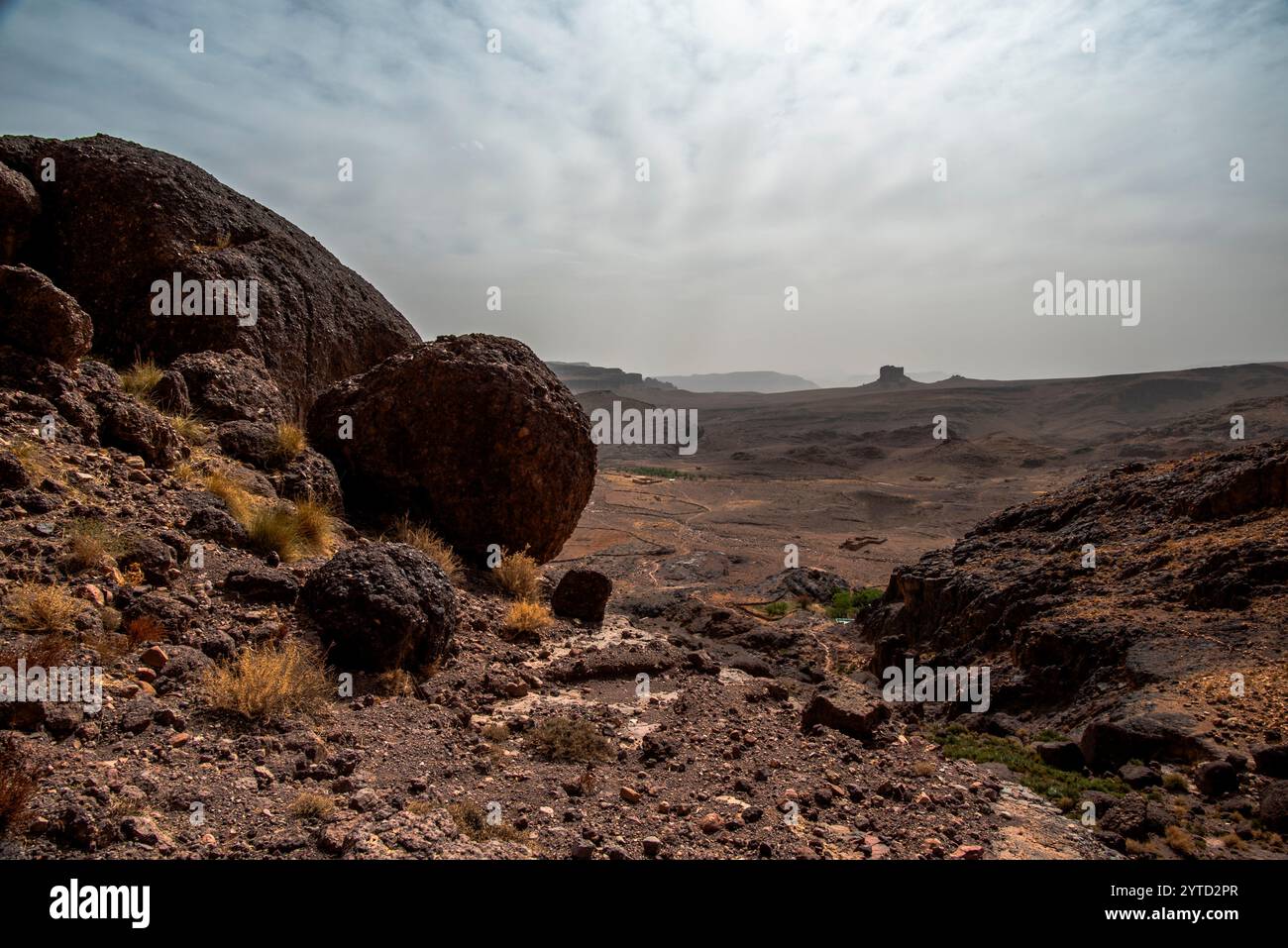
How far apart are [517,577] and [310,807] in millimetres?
5258

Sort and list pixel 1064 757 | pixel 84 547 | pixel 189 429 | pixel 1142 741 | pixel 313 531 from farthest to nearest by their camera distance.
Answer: pixel 189 429 → pixel 313 531 → pixel 1064 757 → pixel 1142 741 → pixel 84 547

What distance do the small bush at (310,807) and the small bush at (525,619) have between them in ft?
13.2

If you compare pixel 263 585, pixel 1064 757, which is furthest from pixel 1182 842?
pixel 263 585

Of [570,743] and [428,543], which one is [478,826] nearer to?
[570,743]

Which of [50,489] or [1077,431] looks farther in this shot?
[1077,431]

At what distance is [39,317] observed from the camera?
5641 millimetres

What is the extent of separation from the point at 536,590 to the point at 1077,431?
72.4m

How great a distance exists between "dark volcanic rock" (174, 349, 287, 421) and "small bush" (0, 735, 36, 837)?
16.9 feet

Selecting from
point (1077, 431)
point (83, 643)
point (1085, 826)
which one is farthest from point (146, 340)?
point (1077, 431)

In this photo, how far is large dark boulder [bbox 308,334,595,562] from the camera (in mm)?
8728

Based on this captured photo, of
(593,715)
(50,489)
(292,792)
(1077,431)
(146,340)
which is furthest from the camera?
(1077,431)

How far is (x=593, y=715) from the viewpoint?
228 inches
